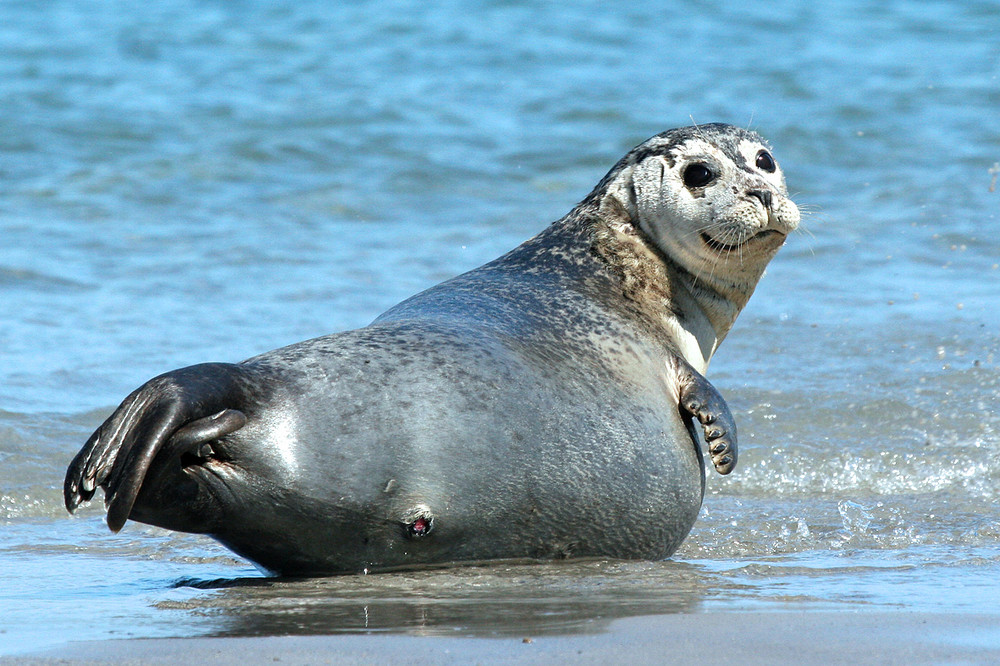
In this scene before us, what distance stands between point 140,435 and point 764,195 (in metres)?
2.50

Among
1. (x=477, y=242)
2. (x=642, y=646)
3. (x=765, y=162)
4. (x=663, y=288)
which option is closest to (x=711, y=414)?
(x=663, y=288)

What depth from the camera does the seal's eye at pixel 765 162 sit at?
17.6 ft

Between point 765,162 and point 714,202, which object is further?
point 765,162

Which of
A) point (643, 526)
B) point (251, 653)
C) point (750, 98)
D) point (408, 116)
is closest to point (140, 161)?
point (408, 116)

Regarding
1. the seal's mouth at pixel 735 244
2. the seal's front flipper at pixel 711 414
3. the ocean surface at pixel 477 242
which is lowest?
the ocean surface at pixel 477 242

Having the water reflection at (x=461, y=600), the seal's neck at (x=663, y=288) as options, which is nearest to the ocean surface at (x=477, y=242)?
the water reflection at (x=461, y=600)

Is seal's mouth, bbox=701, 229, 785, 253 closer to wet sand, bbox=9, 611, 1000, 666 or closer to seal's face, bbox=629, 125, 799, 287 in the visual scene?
seal's face, bbox=629, 125, 799, 287

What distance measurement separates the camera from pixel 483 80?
15680 mm

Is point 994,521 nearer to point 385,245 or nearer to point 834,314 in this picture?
point 834,314

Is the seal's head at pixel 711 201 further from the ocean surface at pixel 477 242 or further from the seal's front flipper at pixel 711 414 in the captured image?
the ocean surface at pixel 477 242

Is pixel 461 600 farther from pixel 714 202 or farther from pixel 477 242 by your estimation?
pixel 477 242

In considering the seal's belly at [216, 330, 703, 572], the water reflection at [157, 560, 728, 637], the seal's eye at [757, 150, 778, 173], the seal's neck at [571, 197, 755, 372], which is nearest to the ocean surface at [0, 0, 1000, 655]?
the water reflection at [157, 560, 728, 637]

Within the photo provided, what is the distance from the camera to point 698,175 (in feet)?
17.3

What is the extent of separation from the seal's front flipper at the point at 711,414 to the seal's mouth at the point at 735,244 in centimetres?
56
